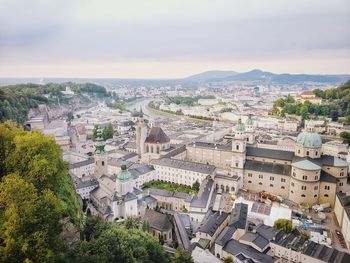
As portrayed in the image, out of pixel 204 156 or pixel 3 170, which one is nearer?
pixel 3 170

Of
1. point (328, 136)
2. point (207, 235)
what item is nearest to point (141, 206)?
point (207, 235)

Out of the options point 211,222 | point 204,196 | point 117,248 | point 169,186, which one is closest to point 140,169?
point 169,186

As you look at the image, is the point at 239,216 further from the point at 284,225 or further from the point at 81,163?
the point at 81,163

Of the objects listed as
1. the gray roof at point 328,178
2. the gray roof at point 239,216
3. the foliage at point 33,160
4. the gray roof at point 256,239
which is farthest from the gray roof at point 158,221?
the gray roof at point 328,178

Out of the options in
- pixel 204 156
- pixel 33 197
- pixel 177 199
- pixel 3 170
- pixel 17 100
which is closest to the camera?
pixel 33 197

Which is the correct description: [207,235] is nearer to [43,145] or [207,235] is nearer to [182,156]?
[43,145]

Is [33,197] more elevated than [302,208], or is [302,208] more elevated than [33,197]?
[33,197]

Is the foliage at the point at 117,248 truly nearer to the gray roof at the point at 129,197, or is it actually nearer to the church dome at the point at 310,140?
the gray roof at the point at 129,197
